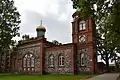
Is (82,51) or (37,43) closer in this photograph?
(82,51)

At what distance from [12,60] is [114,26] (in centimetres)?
3041

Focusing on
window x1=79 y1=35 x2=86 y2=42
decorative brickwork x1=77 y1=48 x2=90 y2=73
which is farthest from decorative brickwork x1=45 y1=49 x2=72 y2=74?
window x1=79 y1=35 x2=86 y2=42

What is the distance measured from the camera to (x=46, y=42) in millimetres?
41438

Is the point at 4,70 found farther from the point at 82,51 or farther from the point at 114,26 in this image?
the point at 114,26

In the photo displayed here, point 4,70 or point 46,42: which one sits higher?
point 46,42

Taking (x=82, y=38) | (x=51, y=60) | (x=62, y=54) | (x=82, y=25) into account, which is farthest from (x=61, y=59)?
(x=82, y=25)

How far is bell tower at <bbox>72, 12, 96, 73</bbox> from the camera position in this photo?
36375mm

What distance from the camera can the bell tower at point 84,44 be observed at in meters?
36.4

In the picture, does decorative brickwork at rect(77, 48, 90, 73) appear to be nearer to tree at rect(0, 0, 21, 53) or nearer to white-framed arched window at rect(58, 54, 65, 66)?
white-framed arched window at rect(58, 54, 65, 66)

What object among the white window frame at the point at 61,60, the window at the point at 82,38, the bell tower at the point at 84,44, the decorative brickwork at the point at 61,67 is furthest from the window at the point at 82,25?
the white window frame at the point at 61,60

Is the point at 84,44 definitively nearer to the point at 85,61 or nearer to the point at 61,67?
the point at 85,61

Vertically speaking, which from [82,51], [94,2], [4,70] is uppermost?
[94,2]

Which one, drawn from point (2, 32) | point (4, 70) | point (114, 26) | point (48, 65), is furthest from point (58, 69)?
point (114, 26)

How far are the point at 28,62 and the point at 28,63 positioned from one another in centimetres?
20
